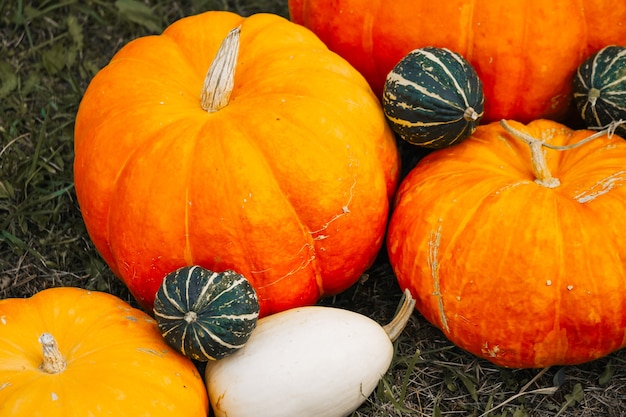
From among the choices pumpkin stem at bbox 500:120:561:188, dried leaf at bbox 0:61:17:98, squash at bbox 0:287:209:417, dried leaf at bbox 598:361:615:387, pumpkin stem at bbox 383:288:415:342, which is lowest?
dried leaf at bbox 598:361:615:387

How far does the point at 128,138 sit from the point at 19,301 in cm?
61

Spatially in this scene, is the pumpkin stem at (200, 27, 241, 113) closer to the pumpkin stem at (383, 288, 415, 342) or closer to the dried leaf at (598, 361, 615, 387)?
the pumpkin stem at (383, 288, 415, 342)

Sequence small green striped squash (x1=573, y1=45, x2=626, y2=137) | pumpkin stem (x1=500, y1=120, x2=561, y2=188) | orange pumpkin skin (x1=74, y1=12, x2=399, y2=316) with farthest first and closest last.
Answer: small green striped squash (x1=573, y1=45, x2=626, y2=137)
pumpkin stem (x1=500, y1=120, x2=561, y2=188)
orange pumpkin skin (x1=74, y1=12, x2=399, y2=316)

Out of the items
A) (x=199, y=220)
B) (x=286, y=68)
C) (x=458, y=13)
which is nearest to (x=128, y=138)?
(x=199, y=220)

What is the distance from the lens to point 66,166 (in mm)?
3621

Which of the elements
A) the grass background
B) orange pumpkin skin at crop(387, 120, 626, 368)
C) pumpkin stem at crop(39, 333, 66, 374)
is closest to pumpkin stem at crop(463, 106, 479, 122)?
orange pumpkin skin at crop(387, 120, 626, 368)

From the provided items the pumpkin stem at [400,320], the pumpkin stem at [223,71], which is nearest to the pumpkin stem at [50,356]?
the pumpkin stem at [223,71]

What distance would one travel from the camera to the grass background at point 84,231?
2.86 metres

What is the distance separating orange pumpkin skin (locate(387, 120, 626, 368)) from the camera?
2629 millimetres

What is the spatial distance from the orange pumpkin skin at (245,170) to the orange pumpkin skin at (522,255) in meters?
0.24

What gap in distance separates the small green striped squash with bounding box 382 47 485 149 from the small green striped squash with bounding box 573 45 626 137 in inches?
15.2

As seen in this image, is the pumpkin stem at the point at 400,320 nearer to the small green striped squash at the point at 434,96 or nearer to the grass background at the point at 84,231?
the grass background at the point at 84,231

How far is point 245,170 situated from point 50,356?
2.59ft

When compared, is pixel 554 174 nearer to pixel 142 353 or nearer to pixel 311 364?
pixel 311 364
